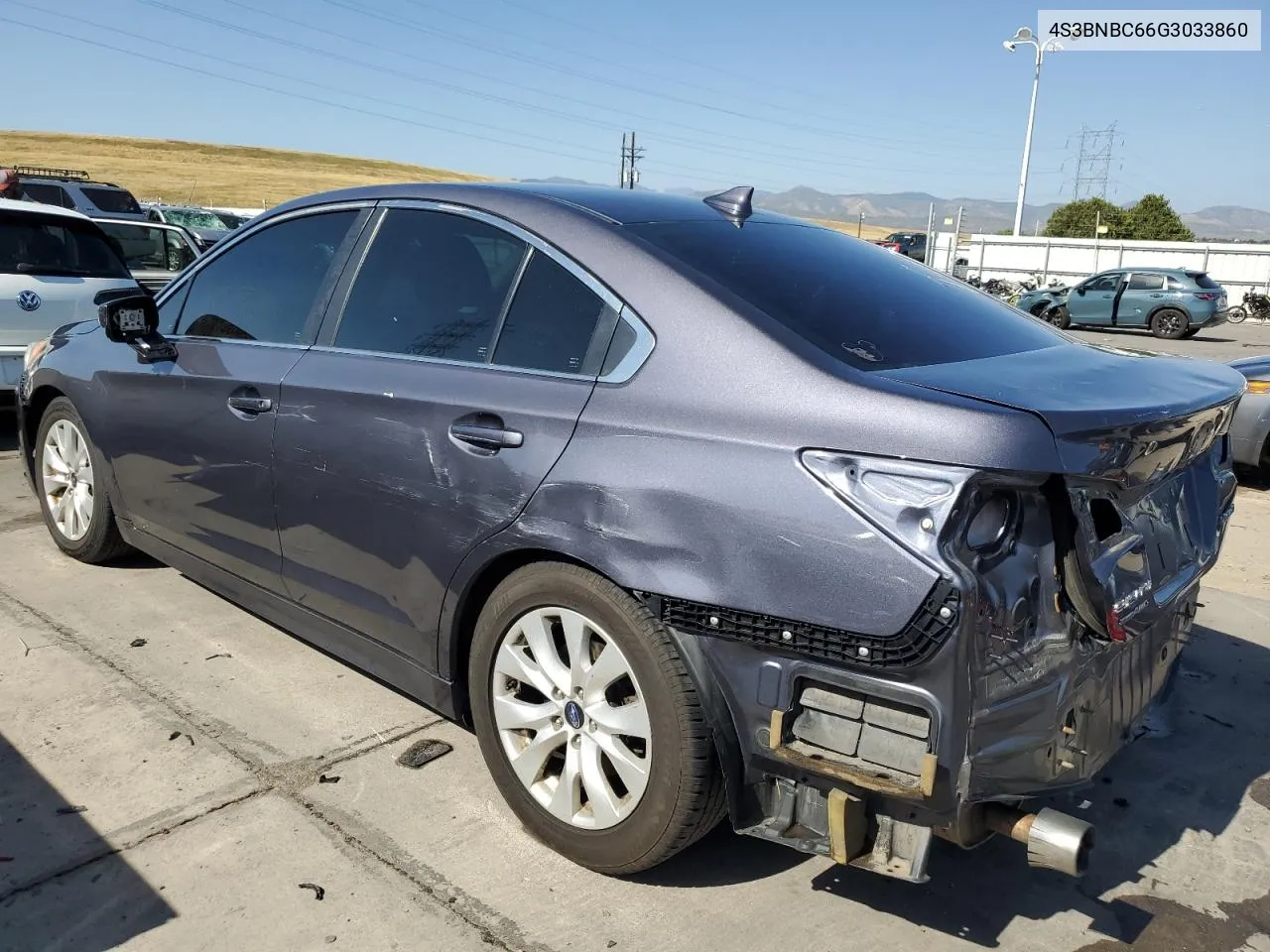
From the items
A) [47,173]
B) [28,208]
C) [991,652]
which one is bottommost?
[991,652]

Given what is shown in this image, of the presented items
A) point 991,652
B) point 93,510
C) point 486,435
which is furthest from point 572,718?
point 93,510

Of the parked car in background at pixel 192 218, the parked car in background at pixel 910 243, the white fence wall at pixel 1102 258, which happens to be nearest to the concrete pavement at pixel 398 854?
the parked car in background at pixel 192 218

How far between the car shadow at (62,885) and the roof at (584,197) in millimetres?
2029

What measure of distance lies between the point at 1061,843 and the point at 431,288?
7.26ft

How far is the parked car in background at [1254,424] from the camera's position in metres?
7.21

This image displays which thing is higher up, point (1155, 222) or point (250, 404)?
point (1155, 222)

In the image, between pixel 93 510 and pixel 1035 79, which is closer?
pixel 93 510

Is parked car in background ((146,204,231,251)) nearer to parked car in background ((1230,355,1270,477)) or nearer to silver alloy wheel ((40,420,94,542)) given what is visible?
silver alloy wheel ((40,420,94,542))

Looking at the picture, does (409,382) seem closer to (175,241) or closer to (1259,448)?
(1259,448)

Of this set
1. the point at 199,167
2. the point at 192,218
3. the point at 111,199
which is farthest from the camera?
the point at 199,167

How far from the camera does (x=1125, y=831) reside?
9.57 feet

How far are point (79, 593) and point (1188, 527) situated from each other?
4.25 metres

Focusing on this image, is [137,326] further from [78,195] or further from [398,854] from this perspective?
[78,195]

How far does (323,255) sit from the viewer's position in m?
3.45
